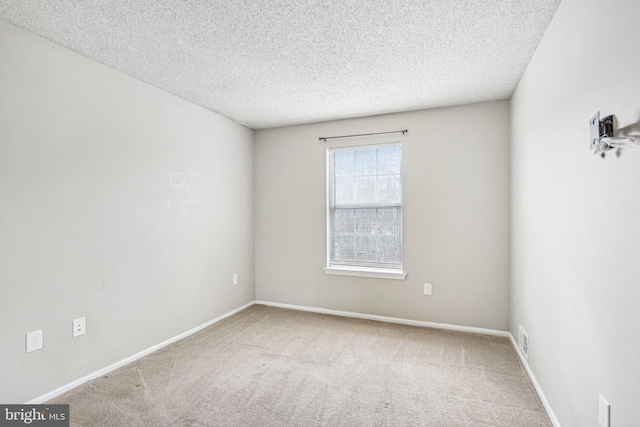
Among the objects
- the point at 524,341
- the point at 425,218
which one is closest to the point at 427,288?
the point at 425,218

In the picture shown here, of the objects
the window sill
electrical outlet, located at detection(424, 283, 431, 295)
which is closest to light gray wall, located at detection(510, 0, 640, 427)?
electrical outlet, located at detection(424, 283, 431, 295)

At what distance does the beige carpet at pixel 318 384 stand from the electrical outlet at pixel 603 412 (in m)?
0.70

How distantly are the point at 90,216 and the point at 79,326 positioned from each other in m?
0.81

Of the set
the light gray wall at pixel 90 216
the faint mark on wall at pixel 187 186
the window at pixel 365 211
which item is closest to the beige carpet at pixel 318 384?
the light gray wall at pixel 90 216

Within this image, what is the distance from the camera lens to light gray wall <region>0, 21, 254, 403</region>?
1.95 metres

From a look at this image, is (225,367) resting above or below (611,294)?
below

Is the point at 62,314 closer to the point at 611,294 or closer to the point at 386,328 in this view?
the point at 386,328

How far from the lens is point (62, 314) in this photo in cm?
218

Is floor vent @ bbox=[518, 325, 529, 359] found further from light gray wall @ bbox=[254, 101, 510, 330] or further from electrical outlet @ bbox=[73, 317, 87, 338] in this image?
electrical outlet @ bbox=[73, 317, 87, 338]

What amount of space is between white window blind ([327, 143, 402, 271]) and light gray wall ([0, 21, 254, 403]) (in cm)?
152

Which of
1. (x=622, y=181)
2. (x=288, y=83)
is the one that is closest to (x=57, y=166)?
(x=288, y=83)

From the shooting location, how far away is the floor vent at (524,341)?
248 centimetres

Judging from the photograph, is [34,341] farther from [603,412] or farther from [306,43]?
[603,412]

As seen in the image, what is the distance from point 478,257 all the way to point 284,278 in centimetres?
237
